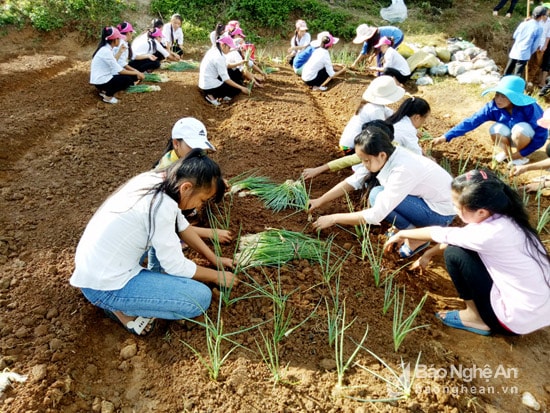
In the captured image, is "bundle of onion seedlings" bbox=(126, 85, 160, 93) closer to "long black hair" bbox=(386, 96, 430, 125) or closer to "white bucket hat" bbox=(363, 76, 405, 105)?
"white bucket hat" bbox=(363, 76, 405, 105)

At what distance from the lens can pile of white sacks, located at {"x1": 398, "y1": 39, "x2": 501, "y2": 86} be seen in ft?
20.3

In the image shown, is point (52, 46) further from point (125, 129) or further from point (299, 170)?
point (299, 170)

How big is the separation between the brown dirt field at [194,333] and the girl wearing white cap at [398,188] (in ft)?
0.84

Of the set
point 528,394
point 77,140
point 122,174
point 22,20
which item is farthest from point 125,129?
point 22,20

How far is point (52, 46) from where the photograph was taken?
7660 mm

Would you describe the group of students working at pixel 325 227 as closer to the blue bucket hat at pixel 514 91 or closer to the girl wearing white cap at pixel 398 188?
the girl wearing white cap at pixel 398 188

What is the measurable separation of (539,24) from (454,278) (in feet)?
19.4

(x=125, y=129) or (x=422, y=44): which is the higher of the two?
(x=422, y=44)

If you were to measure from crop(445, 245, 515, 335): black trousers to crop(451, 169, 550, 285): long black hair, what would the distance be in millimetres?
289

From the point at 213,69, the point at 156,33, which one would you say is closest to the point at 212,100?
the point at 213,69

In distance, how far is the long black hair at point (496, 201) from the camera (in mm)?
1853

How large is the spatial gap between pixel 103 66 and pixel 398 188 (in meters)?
4.42

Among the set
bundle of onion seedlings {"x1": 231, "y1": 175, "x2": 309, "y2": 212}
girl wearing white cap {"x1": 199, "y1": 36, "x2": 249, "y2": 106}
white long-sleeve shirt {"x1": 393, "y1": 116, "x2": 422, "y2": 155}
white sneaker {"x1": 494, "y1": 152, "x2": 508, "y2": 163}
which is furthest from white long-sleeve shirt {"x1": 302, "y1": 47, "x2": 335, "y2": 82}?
bundle of onion seedlings {"x1": 231, "y1": 175, "x2": 309, "y2": 212}

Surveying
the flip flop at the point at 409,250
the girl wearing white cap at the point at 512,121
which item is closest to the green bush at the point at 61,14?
the girl wearing white cap at the point at 512,121
